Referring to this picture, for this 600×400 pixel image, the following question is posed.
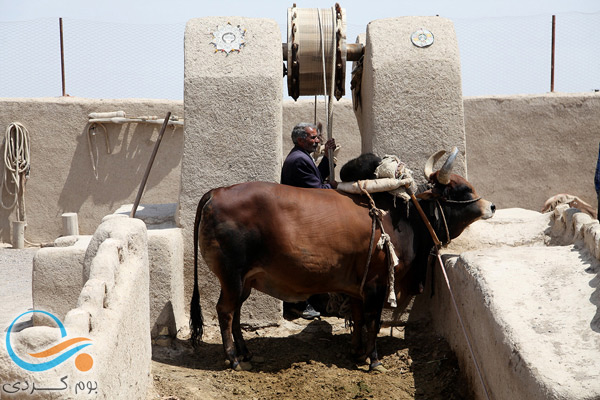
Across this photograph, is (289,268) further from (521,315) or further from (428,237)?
(521,315)

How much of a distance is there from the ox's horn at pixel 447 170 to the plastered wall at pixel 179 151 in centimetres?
458

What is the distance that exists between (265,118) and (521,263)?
8.45 ft

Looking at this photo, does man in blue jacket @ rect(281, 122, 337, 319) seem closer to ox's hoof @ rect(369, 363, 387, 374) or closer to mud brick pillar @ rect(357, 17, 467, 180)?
mud brick pillar @ rect(357, 17, 467, 180)

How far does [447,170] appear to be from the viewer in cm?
576

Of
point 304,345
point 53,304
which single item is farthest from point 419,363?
point 53,304

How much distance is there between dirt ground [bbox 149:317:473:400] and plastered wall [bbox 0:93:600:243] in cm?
442

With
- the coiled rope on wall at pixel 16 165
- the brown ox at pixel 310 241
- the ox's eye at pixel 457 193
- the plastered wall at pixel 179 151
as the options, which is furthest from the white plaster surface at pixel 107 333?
the coiled rope on wall at pixel 16 165

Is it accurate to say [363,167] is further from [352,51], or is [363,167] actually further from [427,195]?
[352,51]

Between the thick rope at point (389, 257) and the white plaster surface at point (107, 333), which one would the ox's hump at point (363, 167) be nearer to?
the thick rope at point (389, 257)

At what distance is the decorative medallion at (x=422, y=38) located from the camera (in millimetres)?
6527

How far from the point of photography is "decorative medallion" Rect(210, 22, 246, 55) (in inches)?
254

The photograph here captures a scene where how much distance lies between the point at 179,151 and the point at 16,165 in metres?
2.35

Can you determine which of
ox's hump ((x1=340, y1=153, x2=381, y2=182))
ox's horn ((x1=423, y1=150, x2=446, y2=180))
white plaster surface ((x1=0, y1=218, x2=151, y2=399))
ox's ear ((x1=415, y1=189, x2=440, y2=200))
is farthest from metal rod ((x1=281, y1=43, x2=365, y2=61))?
white plaster surface ((x1=0, y1=218, x2=151, y2=399))

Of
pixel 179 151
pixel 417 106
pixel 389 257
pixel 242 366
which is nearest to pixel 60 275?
pixel 242 366
